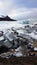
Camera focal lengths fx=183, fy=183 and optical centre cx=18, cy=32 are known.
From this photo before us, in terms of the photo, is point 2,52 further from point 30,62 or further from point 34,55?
point 30,62

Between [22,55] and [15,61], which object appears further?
[22,55]

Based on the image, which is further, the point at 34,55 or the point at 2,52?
the point at 2,52

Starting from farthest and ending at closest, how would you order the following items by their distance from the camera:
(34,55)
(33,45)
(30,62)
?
(33,45) < (34,55) < (30,62)

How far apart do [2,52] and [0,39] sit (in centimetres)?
55

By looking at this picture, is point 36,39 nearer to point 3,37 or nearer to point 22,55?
point 3,37

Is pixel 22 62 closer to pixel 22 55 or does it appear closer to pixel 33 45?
pixel 22 55

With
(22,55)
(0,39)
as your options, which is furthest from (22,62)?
(0,39)

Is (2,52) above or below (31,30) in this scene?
below

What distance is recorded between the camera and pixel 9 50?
3709 mm

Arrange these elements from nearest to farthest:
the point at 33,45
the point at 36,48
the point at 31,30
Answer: the point at 36,48
the point at 33,45
the point at 31,30

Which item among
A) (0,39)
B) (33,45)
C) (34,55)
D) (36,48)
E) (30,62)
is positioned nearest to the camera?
(30,62)

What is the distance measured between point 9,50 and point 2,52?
6.4 inches

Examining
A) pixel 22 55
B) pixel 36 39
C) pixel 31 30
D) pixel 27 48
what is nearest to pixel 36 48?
pixel 27 48

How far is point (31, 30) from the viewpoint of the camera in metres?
5.03
